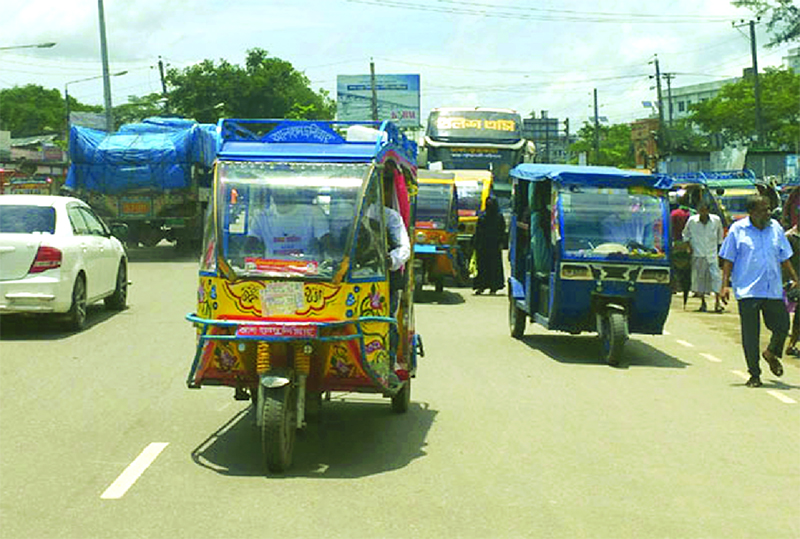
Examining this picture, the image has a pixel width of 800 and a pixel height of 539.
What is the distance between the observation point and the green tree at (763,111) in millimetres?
71812

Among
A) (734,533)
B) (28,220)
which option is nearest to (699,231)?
(28,220)

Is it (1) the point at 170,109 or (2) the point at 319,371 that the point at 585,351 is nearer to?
(2) the point at 319,371

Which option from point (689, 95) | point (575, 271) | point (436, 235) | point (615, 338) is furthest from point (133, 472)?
point (689, 95)

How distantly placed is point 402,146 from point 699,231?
1104 cm

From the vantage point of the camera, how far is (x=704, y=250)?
64.5 ft

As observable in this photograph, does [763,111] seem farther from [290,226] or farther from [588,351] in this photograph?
[290,226]

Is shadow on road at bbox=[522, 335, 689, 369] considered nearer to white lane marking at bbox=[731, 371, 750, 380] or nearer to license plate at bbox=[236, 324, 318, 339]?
white lane marking at bbox=[731, 371, 750, 380]

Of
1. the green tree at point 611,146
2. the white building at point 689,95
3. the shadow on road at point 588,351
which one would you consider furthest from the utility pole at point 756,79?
the white building at point 689,95

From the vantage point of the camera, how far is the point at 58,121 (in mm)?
131000

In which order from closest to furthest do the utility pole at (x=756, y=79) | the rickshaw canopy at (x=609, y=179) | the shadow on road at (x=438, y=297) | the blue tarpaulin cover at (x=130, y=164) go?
the rickshaw canopy at (x=609, y=179), the shadow on road at (x=438, y=297), the blue tarpaulin cover at (x=130, y=164), the utility pole at (x=756, y=79)

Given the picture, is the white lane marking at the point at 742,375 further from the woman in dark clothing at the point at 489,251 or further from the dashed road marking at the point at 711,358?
the woman in dark clothing at the point at 489,251

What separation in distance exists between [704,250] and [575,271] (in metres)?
6.70

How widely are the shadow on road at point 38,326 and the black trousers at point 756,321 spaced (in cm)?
784

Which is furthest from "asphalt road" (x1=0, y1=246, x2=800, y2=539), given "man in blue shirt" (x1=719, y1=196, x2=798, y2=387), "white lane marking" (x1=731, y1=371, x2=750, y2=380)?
"man in blue shirt" (x1=719, y1=196, x2=798, y2=387)
